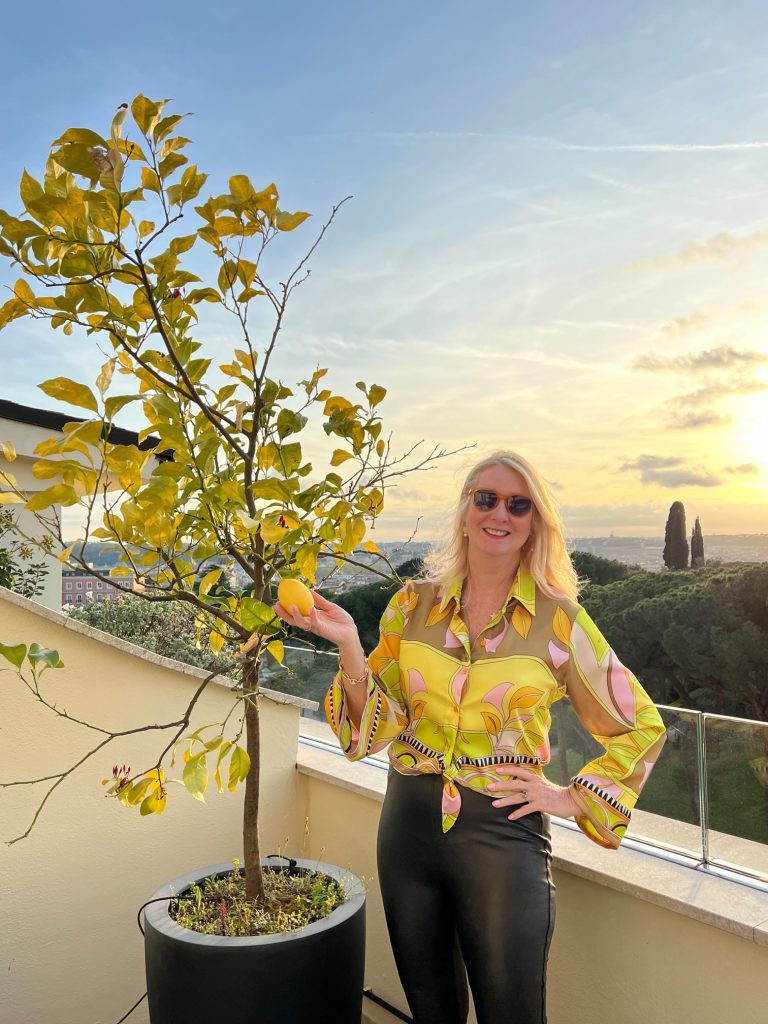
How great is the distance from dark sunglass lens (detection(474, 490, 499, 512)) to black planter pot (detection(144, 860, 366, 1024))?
0.95 m

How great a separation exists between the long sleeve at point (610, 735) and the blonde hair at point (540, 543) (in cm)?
14

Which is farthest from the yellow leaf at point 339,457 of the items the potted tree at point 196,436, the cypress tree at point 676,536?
the cypress tree at point 676,536

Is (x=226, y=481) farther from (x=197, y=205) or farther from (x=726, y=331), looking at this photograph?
(x=726, y=331)

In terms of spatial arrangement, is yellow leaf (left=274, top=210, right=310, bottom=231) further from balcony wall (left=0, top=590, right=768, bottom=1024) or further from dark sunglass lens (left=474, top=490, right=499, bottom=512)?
balcony wall (left=0, top=590, right=768, bottom=1024)

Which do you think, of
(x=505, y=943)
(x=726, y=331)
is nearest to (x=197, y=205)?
(x=505, y=943)

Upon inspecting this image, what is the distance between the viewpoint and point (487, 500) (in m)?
1.92

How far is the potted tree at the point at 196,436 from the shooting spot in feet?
4.69

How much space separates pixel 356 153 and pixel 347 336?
138 centimetres

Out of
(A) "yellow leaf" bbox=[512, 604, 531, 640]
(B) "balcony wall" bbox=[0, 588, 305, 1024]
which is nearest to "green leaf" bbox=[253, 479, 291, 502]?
(A) "yellow leaf" bbox=[512, 604, 531, 640]

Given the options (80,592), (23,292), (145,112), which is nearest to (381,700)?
(23,292)

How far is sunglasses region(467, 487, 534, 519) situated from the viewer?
1.91 meters

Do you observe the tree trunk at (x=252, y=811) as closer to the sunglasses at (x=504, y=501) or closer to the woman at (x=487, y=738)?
the woman at (x=487, y=738)

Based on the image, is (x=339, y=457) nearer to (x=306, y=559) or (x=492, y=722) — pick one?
(x=306, y=559)

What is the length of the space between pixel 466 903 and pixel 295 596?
2.42 feet
